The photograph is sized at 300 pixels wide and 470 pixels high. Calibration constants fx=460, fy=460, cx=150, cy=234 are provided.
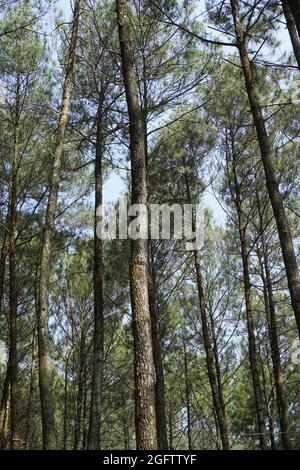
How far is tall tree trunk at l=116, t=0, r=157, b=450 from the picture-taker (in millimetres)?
3195

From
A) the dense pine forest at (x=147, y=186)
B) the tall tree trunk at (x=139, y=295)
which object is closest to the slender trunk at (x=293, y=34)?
the dense pine forest at (x=147, y=186)

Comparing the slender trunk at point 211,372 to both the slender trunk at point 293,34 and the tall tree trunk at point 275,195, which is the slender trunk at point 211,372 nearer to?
the tall tree trunk at point 275,195

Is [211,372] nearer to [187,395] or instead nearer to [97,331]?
[97,331]

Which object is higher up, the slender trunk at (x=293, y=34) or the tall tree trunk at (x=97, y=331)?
the slender trunk at (x=293, y=34)

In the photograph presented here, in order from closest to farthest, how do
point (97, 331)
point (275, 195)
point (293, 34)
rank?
1. point (275, 195)
2. point (293, 34)
3. point (97, 331)

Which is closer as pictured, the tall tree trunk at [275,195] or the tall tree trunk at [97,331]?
the tall tree trunk at [275,195]

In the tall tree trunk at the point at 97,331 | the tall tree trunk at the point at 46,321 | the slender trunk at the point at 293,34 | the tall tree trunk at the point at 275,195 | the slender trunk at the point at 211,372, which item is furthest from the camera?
the slender trunk at the point at 211,372

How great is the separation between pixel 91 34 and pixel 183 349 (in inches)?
301

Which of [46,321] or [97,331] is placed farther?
[97,331]

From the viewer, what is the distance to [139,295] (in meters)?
3.63

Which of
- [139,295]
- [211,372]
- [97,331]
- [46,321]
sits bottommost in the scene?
Result: [139,295]

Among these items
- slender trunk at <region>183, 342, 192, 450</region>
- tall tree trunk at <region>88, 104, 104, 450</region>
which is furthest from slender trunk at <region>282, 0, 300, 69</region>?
slender trunk at <region>183, 342, 192, 450</region>

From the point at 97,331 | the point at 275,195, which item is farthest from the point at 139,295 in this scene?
the point at 97,331

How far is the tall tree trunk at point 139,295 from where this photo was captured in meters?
3.20
